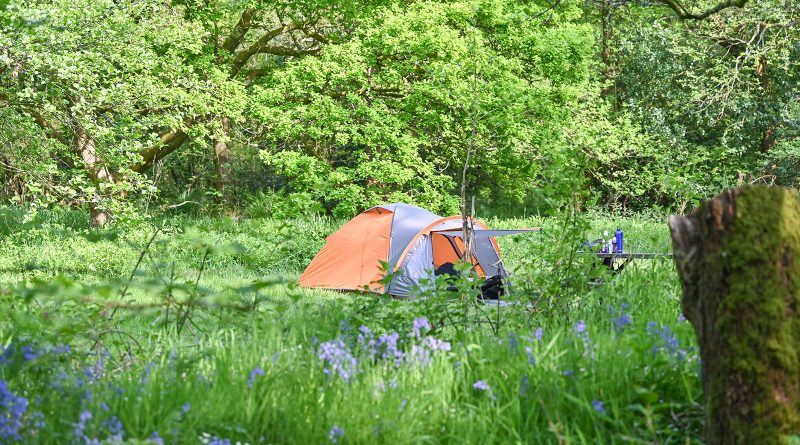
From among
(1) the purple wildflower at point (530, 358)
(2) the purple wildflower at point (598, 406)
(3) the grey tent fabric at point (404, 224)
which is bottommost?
(3) the grey tent fabric at point (404, 224)

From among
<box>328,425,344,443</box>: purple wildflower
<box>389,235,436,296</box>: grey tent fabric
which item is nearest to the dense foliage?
<box>389,235,436,296</box>: grey tent fabric

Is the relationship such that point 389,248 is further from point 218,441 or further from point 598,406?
point 218,441

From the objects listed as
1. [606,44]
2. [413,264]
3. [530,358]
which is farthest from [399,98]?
[530,358]

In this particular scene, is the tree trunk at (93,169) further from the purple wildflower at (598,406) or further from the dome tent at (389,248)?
the purple wildflower at (598,406)

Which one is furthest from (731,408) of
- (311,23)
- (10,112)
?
(311,23)

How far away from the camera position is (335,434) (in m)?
2.47

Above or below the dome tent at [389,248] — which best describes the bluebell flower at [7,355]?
above

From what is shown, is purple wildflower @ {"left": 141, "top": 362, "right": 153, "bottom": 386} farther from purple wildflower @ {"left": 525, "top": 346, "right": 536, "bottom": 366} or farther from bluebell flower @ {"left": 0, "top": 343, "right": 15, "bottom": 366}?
purple wildflower @ {"left": 525, "top": 346, "right": 536, "bottom": 366}

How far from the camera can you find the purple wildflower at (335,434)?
2.39m

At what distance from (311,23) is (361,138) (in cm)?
306

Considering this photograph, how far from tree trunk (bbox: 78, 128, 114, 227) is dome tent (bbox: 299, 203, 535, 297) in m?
3.02

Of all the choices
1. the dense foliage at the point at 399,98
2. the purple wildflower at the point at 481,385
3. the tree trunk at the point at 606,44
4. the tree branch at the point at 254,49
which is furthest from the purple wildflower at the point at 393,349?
the tree trunk at the point at 606,44

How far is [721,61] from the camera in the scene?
18.5 metres

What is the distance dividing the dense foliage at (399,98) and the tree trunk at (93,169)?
69mm
